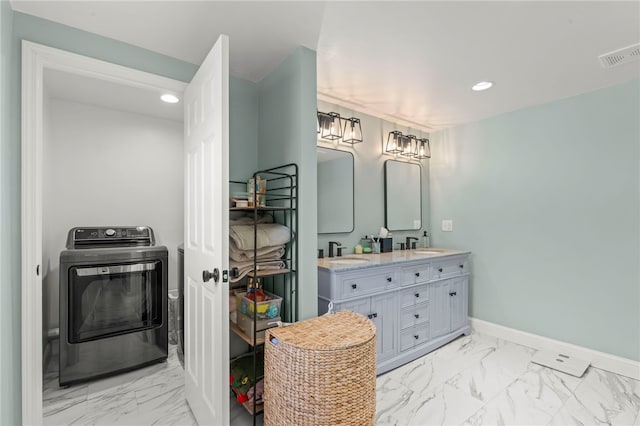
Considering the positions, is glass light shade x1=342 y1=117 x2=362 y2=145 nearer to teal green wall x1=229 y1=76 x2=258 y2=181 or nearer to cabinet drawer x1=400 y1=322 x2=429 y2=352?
teal green wall x1=229 y1=76 x2=258 y2=181

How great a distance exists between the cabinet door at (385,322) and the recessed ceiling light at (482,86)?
6.14ft

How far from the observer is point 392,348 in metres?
2.43

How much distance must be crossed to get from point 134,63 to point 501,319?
3797mm

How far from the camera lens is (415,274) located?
2.63m

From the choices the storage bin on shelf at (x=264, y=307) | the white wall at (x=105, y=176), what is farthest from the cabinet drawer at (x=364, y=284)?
the white wall at (x=105, y=176)

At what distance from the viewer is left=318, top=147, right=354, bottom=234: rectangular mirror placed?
2777 mm

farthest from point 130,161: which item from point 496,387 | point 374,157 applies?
point 496,387

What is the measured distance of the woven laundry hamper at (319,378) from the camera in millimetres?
1374

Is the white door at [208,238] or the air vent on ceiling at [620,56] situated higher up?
the air vent on ceiling at [620,56]

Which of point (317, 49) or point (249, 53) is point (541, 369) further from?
point (249, 53)

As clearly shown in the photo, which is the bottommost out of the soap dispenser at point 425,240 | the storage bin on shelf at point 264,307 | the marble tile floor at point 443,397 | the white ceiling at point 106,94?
the marble tile floor at point 443,397

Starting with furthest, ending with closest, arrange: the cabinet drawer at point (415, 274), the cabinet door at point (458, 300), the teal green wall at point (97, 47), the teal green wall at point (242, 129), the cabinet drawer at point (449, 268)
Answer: the cabinet door at point (458, 300) < the cabinet drawer at point (449, 268) < the cabinet drawer at point (415, 274) < the teal green wall at point (242, 129) < the teal green wall at point (97, 47)

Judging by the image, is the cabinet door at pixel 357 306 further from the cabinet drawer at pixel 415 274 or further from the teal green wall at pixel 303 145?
the cabinet drawer at pixel 415 274

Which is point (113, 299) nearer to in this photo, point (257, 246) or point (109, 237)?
point (109, 237)
